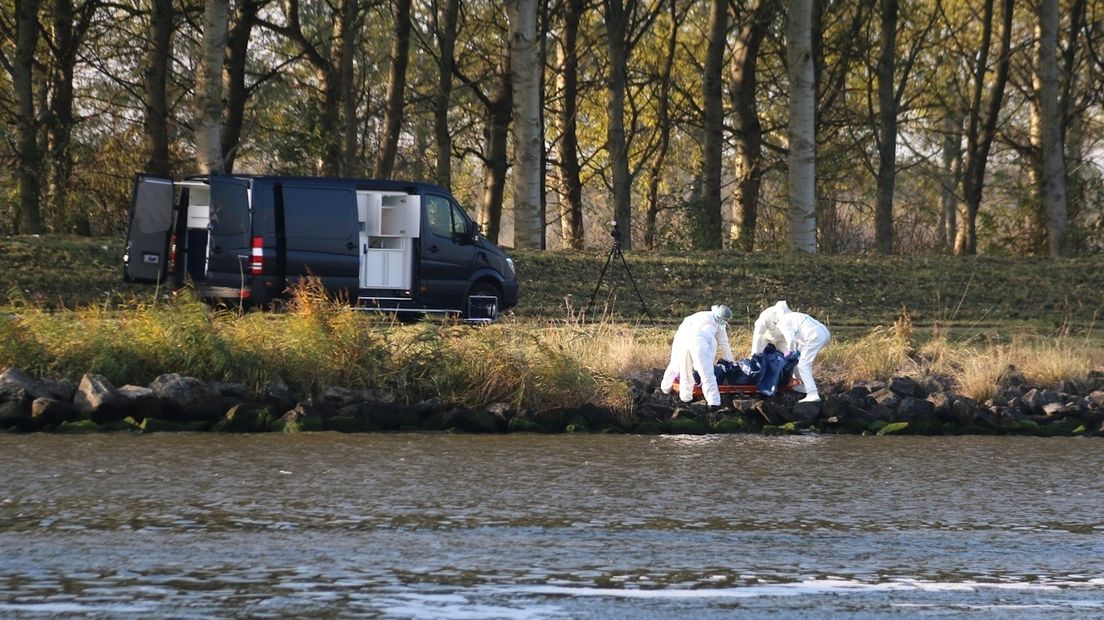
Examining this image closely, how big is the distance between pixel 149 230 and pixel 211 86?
20.0 feet

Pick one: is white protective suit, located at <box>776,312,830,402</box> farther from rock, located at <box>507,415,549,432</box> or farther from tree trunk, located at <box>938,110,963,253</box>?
tree trunk, located at <box>938,110,963,253</box>

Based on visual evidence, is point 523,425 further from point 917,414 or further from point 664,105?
point 664,105

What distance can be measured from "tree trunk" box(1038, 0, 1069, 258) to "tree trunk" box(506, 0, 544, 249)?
1175 cm

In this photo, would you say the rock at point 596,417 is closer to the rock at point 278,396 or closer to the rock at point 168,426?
the rock at point 278,396

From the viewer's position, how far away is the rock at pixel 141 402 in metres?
14.0

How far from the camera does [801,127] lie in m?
31.9

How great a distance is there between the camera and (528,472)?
39.0 ft

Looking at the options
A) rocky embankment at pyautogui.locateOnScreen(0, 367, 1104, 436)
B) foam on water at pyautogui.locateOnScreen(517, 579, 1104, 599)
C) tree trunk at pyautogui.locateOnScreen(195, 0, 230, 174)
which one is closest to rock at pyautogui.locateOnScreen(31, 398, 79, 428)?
rocky embankment at pyautogui.locateOnScreen(0, 367, 1104, 436)

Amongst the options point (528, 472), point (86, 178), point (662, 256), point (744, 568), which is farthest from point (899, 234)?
point (744, 568)

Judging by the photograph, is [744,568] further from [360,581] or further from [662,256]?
[662,256]

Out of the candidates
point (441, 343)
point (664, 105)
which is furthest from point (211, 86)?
point (664, 105)

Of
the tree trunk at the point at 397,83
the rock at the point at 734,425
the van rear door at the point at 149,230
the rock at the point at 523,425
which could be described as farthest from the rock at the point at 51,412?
the tree trunk at the point at 397,83

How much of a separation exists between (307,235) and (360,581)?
1445 centimetres

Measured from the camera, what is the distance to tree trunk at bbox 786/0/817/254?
104 feet
